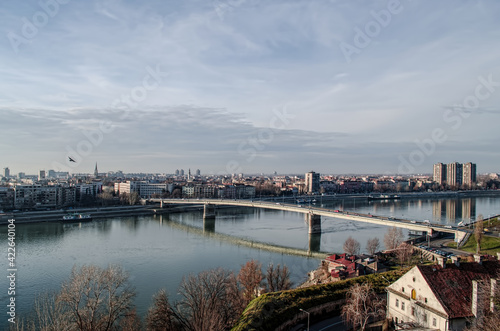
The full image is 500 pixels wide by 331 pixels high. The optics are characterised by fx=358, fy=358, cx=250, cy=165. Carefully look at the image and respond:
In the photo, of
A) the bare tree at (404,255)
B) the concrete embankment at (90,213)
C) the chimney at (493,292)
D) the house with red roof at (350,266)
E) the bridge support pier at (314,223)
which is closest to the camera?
the chimney at (493,292)

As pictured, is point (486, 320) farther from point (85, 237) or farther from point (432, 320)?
point (85, 237)

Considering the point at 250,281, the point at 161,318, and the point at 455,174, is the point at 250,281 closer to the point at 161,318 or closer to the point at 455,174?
the point at 161,318

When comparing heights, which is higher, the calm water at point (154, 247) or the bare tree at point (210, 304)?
the bare tree at point (210, 304)

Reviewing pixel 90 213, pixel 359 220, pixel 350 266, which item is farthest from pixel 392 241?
pixel 90 213

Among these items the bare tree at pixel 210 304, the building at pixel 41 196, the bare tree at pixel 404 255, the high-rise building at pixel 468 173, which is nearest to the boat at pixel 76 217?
the building at pixel 41 196

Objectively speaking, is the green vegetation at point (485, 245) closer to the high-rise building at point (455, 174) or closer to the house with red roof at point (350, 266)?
the house with red roof at point (350, 266)

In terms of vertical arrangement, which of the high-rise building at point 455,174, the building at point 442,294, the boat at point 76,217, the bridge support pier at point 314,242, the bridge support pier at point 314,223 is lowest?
the bridge support pier at point 314,242

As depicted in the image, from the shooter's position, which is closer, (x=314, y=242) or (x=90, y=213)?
(x=314, y=242)
